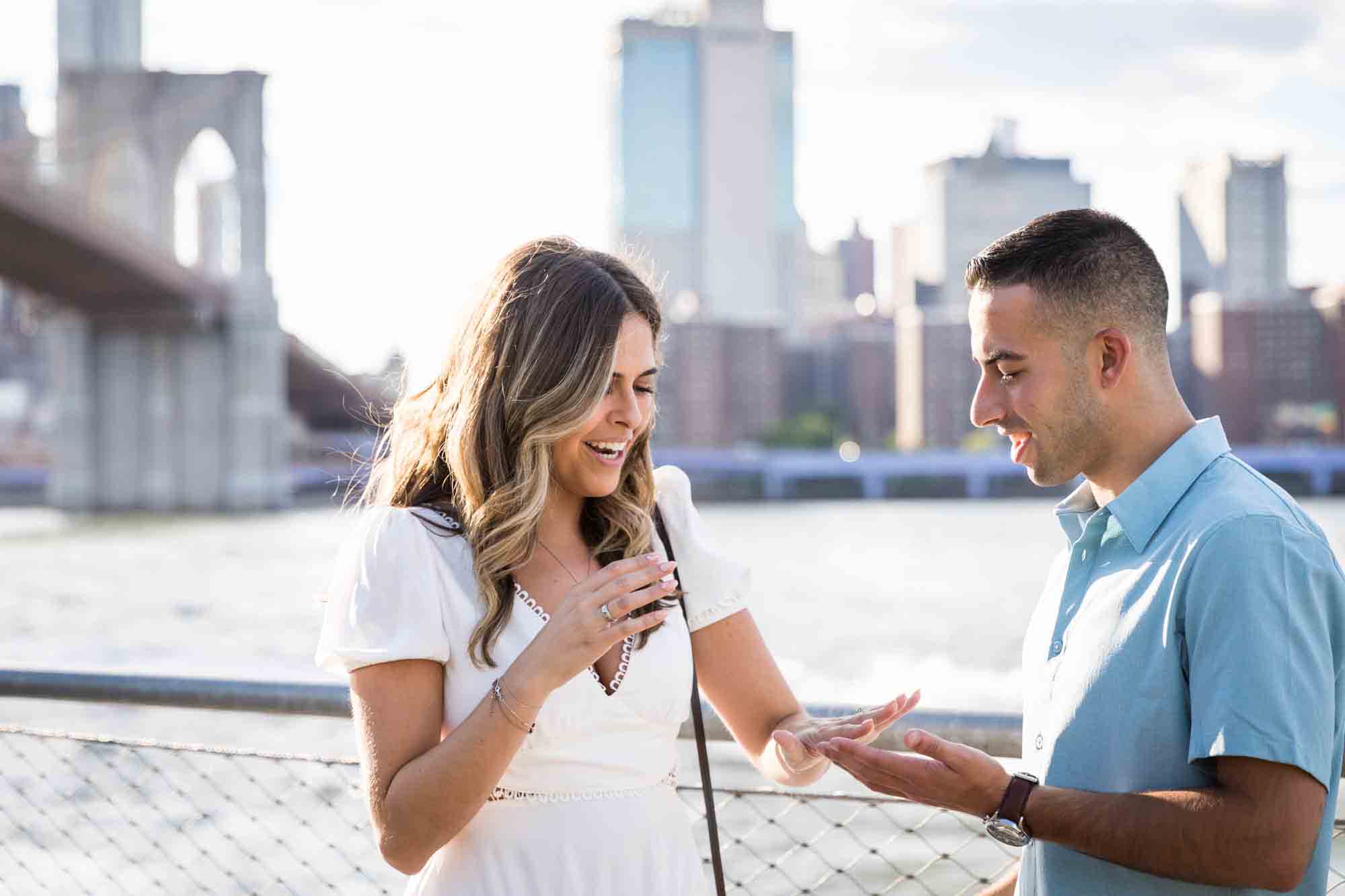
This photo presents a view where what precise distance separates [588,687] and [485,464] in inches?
12.8

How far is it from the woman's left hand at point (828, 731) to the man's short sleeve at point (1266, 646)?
1.67ft

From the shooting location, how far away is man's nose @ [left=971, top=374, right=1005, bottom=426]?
1631mm

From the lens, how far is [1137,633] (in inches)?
56.9

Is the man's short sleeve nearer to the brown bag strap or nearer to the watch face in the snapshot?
the watch face

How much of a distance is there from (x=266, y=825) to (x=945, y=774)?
17.8 ft

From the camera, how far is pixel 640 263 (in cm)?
203

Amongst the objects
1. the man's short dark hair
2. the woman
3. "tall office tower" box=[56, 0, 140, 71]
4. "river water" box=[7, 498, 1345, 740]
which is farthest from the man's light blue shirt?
"tall office tower" box=[56, 0, 140, 71]

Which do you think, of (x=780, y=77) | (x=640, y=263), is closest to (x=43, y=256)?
(x=640, y=263)

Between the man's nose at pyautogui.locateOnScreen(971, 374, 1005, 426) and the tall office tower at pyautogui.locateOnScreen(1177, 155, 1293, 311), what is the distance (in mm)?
120890

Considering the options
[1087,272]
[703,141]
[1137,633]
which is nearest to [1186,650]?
[1137,633]

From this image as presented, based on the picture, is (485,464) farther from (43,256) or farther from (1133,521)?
(43,256)

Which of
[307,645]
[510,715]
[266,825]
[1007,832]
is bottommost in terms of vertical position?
[307,645]

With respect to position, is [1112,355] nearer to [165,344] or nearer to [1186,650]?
[1186,650]

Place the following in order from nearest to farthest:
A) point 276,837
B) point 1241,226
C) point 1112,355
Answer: point 1112,355 → point 276,837 → point 1241,226
